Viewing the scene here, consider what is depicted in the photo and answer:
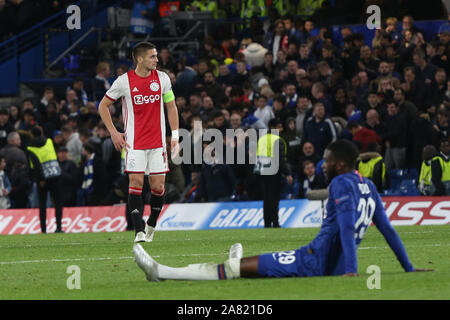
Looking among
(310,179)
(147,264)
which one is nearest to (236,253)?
(147,264)

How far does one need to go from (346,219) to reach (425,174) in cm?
1252

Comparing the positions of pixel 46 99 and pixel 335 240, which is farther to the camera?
pixel 46 99

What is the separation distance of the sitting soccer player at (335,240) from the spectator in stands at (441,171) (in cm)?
1155

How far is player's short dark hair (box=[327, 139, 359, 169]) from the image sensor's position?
28.1 ft

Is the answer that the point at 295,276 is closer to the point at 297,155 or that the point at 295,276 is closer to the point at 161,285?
the point at 161,285

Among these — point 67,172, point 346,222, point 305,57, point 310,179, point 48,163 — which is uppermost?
point 305,57

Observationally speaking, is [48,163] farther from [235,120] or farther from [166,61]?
[166,61]

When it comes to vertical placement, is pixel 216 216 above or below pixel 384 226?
below

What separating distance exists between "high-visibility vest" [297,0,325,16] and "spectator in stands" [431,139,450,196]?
8468 millimetres

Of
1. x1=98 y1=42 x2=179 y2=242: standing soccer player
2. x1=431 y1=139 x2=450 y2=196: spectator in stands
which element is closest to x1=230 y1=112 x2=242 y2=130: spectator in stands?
x1=431 y1=139 x2=450 y2=196: spectator in stands

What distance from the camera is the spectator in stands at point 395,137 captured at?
68.5 feet

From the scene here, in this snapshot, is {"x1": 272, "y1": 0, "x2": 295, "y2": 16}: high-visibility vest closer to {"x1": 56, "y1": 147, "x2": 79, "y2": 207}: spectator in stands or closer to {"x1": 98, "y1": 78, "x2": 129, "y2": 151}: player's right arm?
{"x1": 56, "y1": 147, "x2": 79, "y2": 207}: spectator in stands

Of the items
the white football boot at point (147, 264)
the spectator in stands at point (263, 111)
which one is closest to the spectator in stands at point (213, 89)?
the spectator in stands at point (263, 111)

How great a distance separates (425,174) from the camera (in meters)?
20.6
